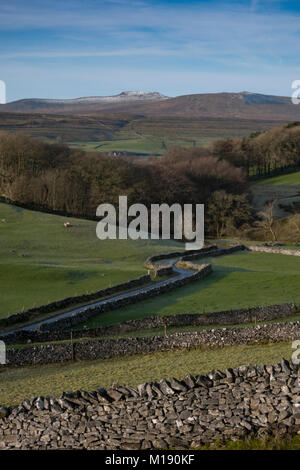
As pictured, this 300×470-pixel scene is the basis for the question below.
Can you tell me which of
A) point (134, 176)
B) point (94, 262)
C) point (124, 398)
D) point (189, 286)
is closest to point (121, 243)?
point (94, 262)

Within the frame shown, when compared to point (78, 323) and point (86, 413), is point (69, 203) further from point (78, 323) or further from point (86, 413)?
point (86, 413)

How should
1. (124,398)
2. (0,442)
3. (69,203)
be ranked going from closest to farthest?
→ (0,442) → (124,398) → (69,203)

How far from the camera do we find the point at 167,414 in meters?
14.9

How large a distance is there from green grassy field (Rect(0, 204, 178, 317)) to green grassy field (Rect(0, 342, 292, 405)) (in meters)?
8.50

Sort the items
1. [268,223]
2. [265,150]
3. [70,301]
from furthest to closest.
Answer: [265,150]
[268,223]
[70,301]

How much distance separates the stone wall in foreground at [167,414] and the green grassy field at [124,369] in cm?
506

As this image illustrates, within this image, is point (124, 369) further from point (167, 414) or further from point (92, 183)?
point (92, 183)

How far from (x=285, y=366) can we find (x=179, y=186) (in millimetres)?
76974

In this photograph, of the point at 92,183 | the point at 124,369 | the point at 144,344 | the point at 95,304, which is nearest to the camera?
the point at 124,369

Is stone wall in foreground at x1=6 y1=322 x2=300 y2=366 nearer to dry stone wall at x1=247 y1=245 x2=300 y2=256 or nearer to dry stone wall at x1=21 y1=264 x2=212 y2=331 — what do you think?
dry stone wall at x1=21 y1=264 x2=212 y2=331

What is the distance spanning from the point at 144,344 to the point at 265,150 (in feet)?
358

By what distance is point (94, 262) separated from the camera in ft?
171

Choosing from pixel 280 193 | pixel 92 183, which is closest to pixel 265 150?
pixel 280 193
